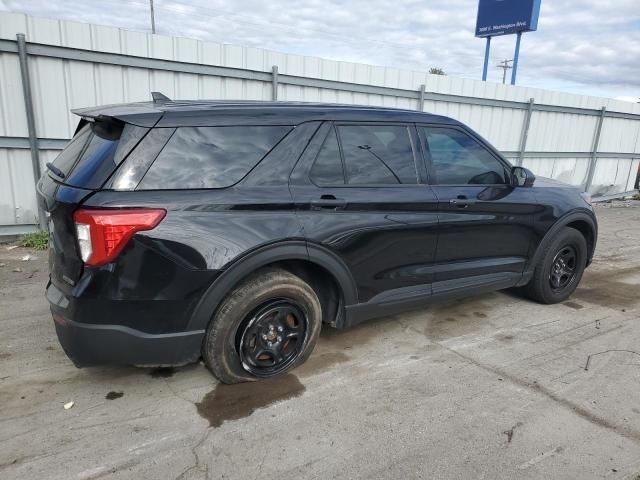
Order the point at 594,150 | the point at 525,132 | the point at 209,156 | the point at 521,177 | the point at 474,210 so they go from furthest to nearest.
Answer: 1. the point at 594,150
2. the point at 525,132
3. the point at 521,177
4. the point at 474,210
5. the point at 209,156

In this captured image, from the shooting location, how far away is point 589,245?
480cm

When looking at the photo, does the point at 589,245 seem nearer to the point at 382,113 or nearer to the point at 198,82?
the point at 382,113

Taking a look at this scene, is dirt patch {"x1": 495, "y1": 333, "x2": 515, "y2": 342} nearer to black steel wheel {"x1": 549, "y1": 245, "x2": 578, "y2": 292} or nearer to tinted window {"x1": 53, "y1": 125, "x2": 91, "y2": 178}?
black steel wheel {"x1": 549, "y1": 245, "x2": 578, "y2": 292}

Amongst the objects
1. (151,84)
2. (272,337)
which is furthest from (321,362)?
(151,84)

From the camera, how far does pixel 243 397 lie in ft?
9.49

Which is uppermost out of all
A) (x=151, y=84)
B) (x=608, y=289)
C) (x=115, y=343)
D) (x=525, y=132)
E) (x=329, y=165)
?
(x=151, y=84)

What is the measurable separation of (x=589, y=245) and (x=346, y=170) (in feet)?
10.3

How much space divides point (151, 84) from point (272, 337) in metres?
Answer: 4.77

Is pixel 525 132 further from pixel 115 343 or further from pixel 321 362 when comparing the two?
pixel 115 343

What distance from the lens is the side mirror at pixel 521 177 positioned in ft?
13.2

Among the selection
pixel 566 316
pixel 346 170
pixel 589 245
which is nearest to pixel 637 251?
pixel 589 245

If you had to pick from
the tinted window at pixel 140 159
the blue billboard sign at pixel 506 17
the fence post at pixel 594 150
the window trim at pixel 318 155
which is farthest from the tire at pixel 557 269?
the blue billboard sign at pixel 506 17

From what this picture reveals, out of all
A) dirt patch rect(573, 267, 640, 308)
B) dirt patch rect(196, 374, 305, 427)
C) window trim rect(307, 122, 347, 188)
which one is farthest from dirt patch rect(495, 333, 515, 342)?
window trim rect(307, 122, 347, 188)

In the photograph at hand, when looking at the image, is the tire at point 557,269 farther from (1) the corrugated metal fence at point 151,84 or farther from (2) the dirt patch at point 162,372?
(1) the corrugated metal fence at point 151,84
